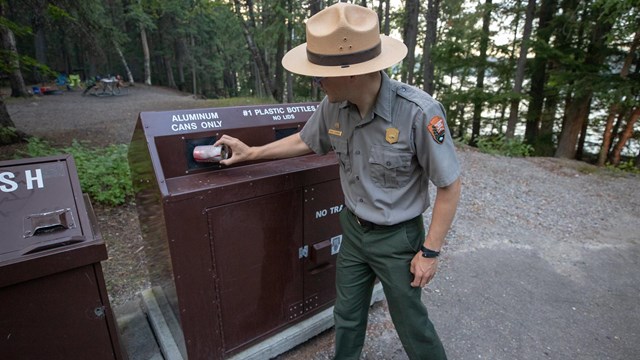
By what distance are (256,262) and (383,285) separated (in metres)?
0.73

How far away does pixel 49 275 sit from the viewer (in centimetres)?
130

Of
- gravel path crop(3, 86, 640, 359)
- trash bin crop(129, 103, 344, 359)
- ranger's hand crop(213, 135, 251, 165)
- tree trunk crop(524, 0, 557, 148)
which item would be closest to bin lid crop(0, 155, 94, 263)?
trash bin crop(129, 103, 344, 359)

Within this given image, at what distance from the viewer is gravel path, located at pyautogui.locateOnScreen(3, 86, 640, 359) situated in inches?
98.0

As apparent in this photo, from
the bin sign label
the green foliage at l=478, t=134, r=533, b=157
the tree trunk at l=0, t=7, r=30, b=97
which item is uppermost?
the tree trunk at l=0, t=7, r=30, b=97

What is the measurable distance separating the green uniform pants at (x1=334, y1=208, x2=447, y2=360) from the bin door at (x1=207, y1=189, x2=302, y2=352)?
1.10ft

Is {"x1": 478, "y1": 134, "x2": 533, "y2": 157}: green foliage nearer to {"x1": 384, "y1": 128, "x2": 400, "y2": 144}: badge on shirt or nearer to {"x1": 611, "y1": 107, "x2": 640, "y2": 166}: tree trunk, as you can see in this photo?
{"x1": 611, "y1": 107, "x2": 640, "y2": 166}: tree trunk

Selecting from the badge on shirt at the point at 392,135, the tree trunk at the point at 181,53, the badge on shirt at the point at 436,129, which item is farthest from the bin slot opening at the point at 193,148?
the tree trunk at the point at 181,53

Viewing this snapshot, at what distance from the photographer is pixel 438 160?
1.46 m

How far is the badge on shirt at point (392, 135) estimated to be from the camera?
156 centimetres

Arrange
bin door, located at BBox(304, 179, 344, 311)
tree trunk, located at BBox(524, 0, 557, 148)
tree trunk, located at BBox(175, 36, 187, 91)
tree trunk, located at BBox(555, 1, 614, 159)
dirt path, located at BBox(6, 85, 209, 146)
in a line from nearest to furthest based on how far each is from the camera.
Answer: bin door, located at BBox(304, 179, 344, 311)
dirt path, located at BBox(6, 85, 209, 146)
tree trunk, located at BBox(555, 1, 614, 159)
tree trunk, located at BBox(524, 0, 557, 148)
tree trunk, located at BBox(175, 36, 187, 91)

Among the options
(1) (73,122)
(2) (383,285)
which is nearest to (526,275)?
(2) (383,285)

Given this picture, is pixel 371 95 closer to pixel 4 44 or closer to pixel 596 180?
pixel 596 180

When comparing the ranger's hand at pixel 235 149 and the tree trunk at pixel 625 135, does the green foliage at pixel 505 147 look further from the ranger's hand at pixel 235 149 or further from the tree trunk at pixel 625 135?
the ranger's hand at pixel 235 149

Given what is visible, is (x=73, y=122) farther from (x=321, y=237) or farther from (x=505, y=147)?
(x=505, y=147)
